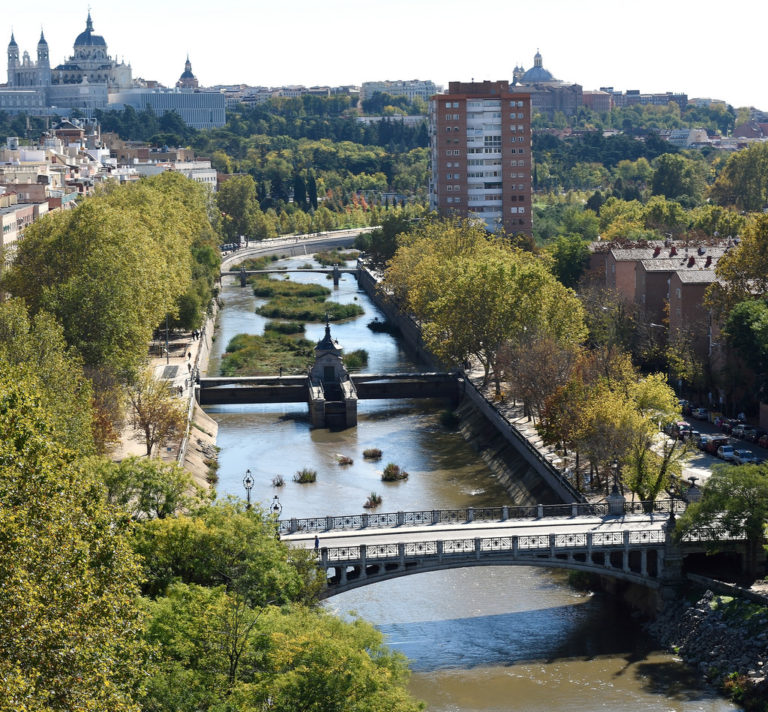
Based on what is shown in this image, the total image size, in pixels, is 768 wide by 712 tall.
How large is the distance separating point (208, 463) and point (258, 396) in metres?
13.4

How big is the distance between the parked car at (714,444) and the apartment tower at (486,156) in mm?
64879

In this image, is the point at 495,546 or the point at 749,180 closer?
the point at 495,546

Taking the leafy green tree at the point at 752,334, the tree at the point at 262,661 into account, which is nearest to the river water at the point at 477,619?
the tree at the point at 262,661

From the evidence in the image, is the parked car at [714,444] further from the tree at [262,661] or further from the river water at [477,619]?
the tree at [262,661]

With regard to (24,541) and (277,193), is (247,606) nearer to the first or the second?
(24,541)

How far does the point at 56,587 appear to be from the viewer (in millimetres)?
20641

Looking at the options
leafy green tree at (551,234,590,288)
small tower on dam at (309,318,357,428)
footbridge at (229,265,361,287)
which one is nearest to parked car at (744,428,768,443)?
small tower on dam at (309,318,357,428)

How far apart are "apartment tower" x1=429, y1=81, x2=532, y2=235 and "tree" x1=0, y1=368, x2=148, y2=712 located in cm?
9705

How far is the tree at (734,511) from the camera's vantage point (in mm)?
38969

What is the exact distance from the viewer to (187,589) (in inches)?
1177

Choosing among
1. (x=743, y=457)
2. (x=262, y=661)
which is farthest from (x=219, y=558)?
(x=743, y=457)

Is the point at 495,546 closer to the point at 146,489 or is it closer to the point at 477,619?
the point at 477,619

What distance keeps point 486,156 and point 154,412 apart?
7067 centimetres

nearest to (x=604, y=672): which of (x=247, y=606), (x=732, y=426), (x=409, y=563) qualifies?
(x=409, y=563)
